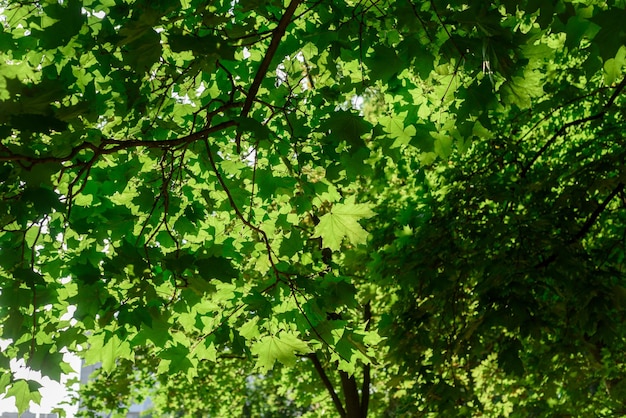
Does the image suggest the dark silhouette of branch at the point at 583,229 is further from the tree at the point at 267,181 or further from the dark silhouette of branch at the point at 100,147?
the dark silhouette of branch at the point at 100,147

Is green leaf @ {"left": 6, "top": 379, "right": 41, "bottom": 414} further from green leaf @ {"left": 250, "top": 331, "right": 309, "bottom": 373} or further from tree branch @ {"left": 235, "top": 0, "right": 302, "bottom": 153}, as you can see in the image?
tree branch @ {"left": 235, "top": 0, "right": 302, "bottom": 153}

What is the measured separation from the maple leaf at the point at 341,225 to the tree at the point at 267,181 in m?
0.01

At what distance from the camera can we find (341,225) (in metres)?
3.57

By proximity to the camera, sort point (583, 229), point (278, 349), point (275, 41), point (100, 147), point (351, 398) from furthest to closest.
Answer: point (351, 398) < point (583, 229) < point (278, 349) < point (275, 41) < point (100, 147)

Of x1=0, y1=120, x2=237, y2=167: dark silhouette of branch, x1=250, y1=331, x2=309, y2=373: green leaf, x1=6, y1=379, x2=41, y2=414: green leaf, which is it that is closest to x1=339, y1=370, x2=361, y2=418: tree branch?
x1=250, y1=331, x2=309, y2=373: green leaf

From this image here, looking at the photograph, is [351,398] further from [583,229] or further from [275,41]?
[275,41]

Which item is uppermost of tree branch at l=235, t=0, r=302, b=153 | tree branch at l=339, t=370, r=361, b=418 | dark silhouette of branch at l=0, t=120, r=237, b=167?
tree branch at l=339, t=370, r=361, b=418

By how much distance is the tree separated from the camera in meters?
2.81

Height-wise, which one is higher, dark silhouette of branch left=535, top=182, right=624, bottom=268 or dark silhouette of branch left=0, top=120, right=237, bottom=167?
dark silhouette of branch left=535, top=182, right=624, bottom=268

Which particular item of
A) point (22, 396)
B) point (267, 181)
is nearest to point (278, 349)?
point (267, 181)

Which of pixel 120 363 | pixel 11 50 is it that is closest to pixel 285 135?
pixel 11 50

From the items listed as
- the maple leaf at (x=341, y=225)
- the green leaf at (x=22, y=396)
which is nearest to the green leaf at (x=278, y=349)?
the maple leaf at (x=341, y=225)

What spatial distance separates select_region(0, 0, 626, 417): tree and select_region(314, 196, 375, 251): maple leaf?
0.01 meters

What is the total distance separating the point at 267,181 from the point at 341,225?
70 centimetres
